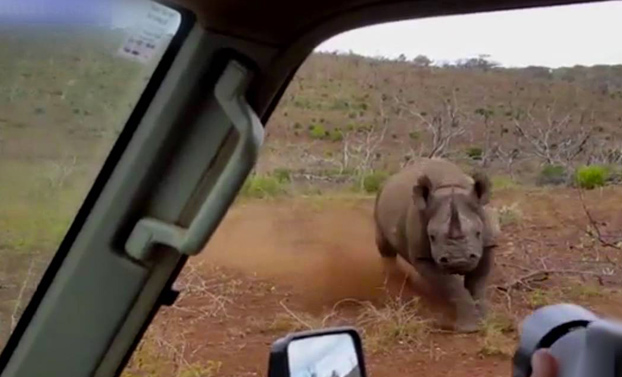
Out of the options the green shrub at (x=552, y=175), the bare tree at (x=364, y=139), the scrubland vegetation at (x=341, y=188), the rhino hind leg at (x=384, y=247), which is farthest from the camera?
the rhino hind leg at (x=384, y=247)

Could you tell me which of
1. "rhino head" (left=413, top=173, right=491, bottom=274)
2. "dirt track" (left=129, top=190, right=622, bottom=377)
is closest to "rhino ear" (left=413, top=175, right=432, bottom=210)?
"rhino head" (left=413, top=173, right=491, bottom=274)

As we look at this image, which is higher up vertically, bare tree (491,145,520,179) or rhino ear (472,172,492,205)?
bare tree (491,145,520,179)

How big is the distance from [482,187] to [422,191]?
0.13 meters

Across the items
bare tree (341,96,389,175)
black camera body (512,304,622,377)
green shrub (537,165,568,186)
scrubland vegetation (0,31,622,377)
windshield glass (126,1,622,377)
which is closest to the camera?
black camera body (512,304,622,377)

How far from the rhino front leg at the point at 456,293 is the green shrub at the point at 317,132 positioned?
34 centimetres

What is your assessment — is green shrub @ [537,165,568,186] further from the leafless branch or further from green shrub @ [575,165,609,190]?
the leafless branch

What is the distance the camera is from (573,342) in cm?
93

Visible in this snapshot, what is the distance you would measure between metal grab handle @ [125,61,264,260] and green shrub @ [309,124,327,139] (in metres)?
0.40

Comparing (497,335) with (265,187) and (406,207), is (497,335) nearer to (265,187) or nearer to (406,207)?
(406,207)

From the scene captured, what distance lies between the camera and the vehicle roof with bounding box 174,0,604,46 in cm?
145

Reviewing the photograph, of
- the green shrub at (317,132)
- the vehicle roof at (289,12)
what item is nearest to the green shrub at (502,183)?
the green shrub at (317,132)

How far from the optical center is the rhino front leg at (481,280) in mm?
1960

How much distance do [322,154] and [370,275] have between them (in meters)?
0.28

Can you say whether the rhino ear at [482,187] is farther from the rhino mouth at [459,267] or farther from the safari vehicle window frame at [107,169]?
the safari vehicle window frame at [107,169]
